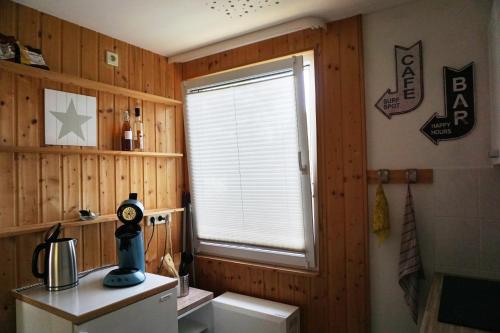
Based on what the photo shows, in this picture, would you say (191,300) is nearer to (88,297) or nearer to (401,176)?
(88,297)

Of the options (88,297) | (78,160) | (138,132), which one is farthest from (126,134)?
(88,297)

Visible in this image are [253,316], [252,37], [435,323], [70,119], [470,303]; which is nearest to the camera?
[435,323]

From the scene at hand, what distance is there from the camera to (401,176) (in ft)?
5.96

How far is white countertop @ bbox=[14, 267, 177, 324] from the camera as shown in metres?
1.40

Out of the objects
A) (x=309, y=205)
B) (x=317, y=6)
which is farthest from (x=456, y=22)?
(x=309, y=205)

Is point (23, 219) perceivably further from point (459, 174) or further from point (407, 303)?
point (459, 174)

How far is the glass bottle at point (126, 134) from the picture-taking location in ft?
7.24

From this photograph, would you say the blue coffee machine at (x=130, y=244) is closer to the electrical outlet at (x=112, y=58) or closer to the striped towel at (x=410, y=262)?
the electrical outlet at (x=112, y=58)

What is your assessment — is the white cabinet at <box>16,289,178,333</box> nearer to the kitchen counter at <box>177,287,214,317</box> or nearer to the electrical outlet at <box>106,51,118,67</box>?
the kitchen counter at <box>177,287,214,317</box>

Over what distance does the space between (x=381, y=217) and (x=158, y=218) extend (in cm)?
165

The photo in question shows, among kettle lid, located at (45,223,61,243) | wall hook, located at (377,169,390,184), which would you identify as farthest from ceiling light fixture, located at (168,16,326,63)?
kettle lid, located at (45,223,61,243)

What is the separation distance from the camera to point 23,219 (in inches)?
68.6

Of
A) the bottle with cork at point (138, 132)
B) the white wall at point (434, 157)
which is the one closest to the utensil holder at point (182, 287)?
the bottle with cork at point (138, 132)

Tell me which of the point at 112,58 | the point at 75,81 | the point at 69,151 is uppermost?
the point at 112,58
